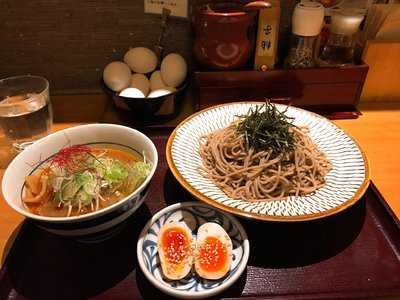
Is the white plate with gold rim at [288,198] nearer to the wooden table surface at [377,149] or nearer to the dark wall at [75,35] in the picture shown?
the wooden table surface at [377,149]

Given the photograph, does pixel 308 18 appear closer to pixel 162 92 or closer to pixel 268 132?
pixel 268 132

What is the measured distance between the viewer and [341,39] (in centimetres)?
150

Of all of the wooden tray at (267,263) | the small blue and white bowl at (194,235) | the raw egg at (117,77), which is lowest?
the wooden tray at (267,263)

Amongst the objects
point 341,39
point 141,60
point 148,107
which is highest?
point 341,39

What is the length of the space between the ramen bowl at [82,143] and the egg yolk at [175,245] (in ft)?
0.38

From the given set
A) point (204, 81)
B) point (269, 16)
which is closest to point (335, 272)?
point (204, 81)

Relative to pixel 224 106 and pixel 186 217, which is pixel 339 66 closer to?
pixel 224 106

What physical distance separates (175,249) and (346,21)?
112 centimetres

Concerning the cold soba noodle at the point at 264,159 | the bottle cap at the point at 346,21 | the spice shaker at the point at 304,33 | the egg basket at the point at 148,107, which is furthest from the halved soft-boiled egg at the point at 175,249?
the bottle cap at the point at 346,21

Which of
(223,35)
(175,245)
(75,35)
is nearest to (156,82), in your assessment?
(223,35)

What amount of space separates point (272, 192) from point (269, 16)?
727 mm

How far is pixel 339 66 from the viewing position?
4.88ft

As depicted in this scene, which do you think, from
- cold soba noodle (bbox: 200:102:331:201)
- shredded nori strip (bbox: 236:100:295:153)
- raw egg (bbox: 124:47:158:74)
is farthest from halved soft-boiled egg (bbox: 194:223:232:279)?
raw egg (bbox: 124:47:158:74)

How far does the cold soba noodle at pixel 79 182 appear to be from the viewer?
92cm
